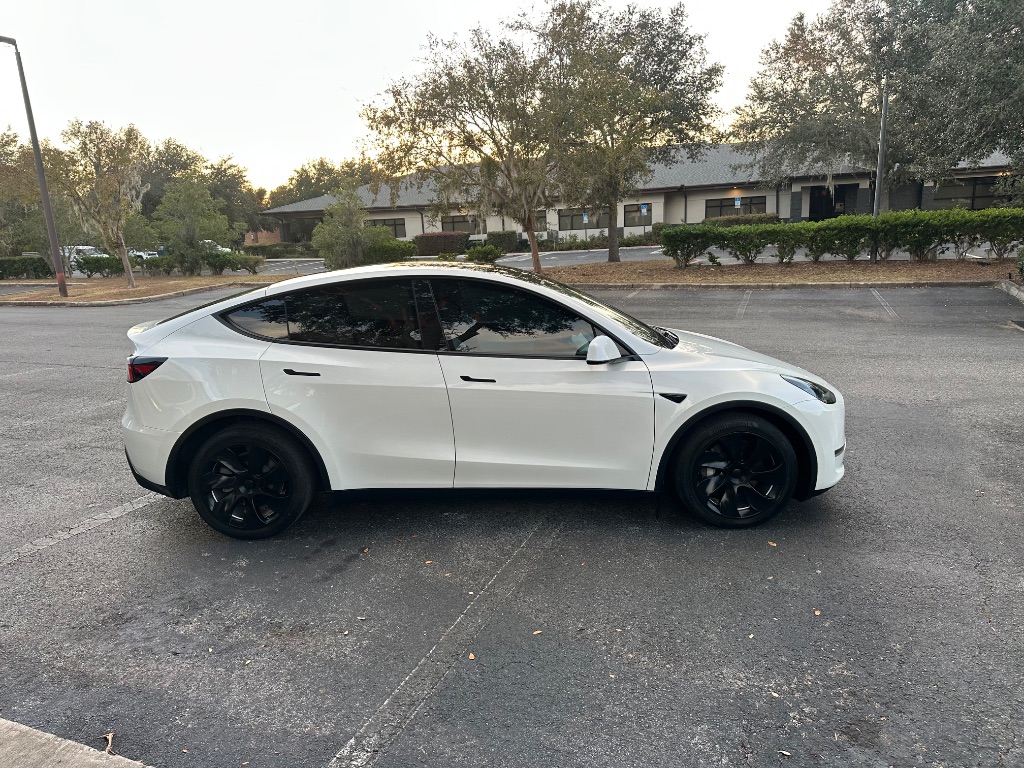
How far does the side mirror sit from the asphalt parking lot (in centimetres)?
82

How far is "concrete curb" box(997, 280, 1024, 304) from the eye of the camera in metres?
14.1

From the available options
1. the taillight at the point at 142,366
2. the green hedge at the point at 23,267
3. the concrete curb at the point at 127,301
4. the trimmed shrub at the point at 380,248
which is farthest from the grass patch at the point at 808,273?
the green hedge at the point at 23,267

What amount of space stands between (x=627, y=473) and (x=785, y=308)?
11870 millimetres

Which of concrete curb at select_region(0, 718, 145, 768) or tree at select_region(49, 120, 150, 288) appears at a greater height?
tree at select_region(49, 120, 150, 288)

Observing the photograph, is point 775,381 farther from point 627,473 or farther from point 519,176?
point 519,176

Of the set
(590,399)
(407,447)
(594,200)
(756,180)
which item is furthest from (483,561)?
(756,180)

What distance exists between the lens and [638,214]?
Answer: 4641cm

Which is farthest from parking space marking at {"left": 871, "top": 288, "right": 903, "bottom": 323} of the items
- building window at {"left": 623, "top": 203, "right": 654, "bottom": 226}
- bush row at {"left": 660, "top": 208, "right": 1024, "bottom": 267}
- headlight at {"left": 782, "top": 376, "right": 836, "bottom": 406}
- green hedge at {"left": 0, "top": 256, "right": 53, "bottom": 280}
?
green hedge at {"left": 0, "top": 256, "right": 53, "bottom": 280}

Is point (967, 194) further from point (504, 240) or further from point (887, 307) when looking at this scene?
point (887, 307)

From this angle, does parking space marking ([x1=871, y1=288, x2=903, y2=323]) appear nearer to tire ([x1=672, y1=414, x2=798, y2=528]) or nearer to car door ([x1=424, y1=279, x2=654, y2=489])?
tire ([x1=672, y1=414, x2=798, y2=528])

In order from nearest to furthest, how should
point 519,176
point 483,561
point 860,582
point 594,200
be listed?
point 860,582
point 483,561
point 519,176
point 594,200

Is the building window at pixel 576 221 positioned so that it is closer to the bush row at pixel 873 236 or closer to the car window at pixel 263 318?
the bush row at pixel 873 236

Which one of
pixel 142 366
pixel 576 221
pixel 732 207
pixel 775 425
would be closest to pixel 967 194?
pixel 732 207

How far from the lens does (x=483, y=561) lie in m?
3.89
